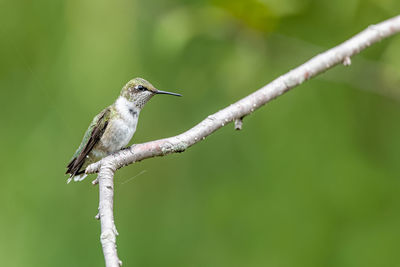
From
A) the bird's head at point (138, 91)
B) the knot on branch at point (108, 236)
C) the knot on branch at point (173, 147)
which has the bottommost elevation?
the knot on branch at point (108, 236)

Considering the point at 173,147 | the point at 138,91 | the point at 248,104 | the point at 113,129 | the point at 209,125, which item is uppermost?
Answer: the point at 138,91

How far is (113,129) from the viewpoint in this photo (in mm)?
3133

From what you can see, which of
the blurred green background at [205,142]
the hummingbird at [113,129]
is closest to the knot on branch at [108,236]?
the hummingbird at [113,129]

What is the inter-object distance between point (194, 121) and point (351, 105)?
3.98 feet

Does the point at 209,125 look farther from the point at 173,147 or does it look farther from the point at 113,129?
the point at 113,129

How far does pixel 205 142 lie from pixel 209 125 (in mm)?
2161

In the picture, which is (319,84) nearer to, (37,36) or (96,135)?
(96,135)

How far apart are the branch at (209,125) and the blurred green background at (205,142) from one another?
117cm

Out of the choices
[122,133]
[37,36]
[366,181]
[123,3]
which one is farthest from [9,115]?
[366,181]

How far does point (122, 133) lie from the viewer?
311cm

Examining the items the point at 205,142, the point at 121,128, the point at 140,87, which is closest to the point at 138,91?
the point at 140,87

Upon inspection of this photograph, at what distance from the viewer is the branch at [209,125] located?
177cm

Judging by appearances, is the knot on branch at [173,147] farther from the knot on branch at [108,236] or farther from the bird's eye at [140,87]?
the bird's eye at [140,87]

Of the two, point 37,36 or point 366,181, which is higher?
point 37,36
